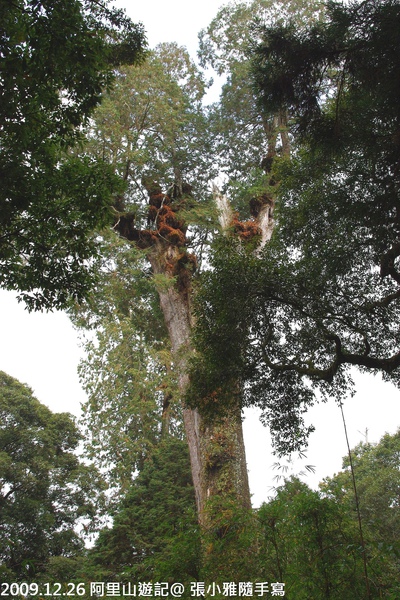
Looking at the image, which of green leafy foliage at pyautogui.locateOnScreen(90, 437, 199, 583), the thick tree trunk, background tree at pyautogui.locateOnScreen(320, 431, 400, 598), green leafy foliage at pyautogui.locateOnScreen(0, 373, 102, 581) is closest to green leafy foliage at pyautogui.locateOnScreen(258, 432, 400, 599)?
the thick tree trunk

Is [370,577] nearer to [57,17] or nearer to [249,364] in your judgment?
[249,364]

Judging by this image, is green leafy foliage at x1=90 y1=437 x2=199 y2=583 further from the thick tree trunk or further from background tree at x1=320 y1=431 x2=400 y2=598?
background tree at x1=320 y1=431 x2=400 y2=598

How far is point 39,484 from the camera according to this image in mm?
18125

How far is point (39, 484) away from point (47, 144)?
53.6 feet

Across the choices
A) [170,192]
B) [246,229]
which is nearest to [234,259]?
[246,229]

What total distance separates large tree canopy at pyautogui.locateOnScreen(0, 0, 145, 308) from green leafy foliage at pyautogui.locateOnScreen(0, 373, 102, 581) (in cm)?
1370

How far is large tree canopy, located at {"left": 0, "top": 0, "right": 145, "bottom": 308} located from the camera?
12.9ft

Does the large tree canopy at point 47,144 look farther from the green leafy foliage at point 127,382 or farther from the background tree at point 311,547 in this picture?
the green leafy foliage at point 127,382

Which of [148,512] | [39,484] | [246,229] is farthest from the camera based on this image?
[39,484]

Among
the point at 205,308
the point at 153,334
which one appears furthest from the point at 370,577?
the point at 153,334

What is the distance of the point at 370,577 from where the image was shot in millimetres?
3646

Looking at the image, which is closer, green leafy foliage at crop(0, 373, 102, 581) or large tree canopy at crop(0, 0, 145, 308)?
large tree canopy at crop(0, 0, 145, 308)

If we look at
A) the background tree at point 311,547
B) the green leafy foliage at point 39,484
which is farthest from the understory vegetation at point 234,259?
the green leafy foliage at point 39,484

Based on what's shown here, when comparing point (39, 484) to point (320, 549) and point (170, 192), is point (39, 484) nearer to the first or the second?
point (170, 192)
